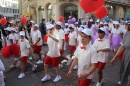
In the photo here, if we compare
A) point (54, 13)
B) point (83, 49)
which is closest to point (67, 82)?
point (83, 49)

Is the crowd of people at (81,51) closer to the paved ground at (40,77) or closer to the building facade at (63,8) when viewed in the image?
the paved ground at (40,77)

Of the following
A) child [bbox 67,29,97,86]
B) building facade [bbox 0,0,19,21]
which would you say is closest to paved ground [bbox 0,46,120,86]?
child [bbox 67,29,97,86]

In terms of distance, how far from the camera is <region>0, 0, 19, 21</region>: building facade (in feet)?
210

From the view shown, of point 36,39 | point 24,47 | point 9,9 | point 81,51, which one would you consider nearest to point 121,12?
point 36,39

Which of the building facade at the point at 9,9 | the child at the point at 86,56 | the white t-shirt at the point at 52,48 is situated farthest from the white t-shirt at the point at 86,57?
the building facade at the point at 9,9

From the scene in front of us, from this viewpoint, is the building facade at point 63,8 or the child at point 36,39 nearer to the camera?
the child at point 36,39

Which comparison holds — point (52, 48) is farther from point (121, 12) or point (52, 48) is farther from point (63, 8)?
point (121, 12)

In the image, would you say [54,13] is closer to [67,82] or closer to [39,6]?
[39,6]

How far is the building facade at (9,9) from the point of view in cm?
6397

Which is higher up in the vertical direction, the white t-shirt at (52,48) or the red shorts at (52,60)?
the white t-shirt at (52,48)

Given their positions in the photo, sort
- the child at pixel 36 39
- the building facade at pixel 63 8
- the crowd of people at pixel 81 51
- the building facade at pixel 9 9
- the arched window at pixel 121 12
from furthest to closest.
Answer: the building facade at pixel 9 9
the arched window at pixel 121 12
the building facade at pixel 63 8
the child at pixel 36 39
the crowd of people at pixel 81 51

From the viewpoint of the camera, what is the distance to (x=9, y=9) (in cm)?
7256

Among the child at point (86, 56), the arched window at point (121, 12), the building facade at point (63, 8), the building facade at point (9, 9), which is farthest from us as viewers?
the building facade at point (9, 9)

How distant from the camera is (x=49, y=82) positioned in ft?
19.4
